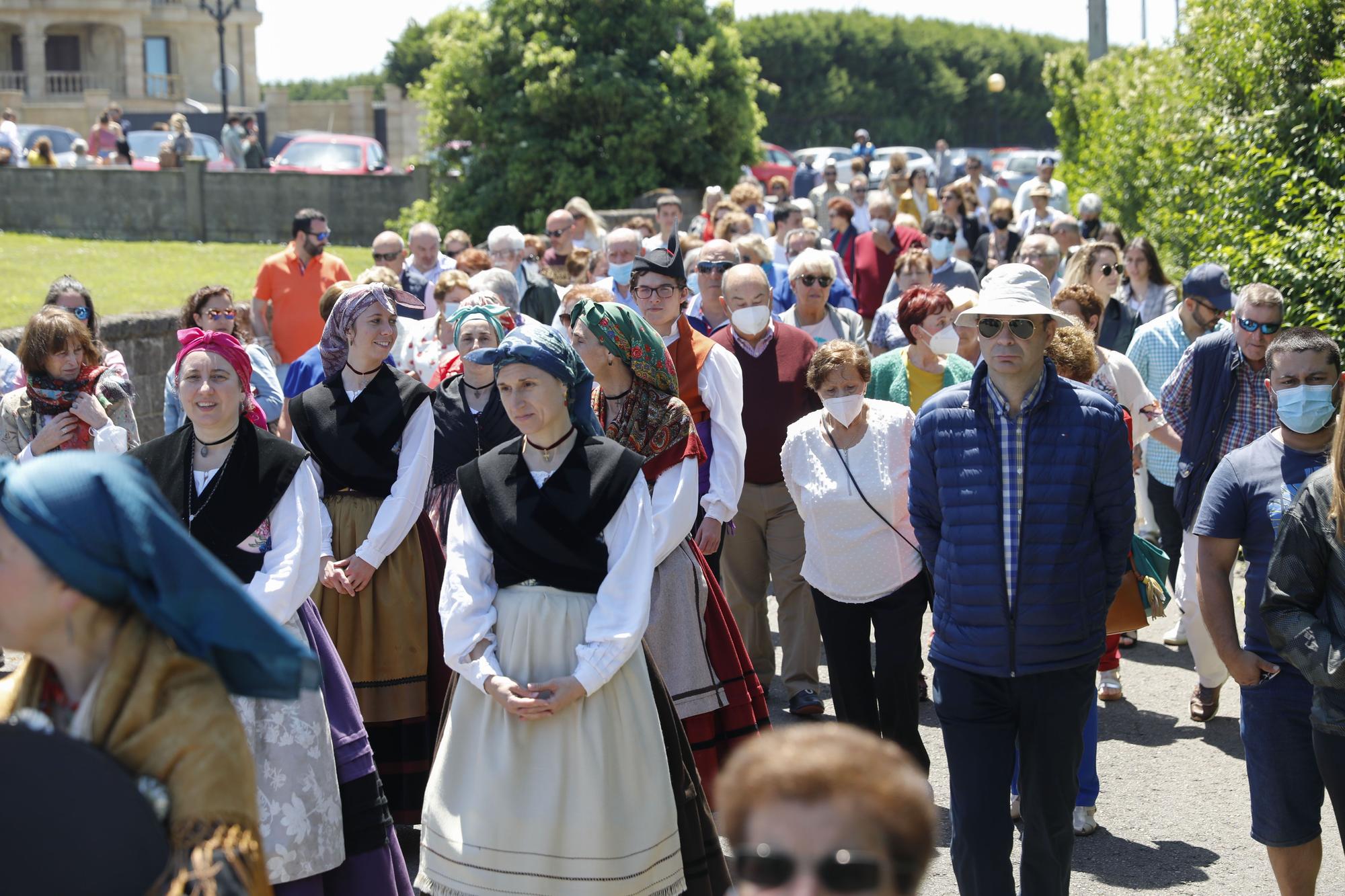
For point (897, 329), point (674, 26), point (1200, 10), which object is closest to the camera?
point (897, 329)

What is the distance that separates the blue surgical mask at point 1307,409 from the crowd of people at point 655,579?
15 millimetres

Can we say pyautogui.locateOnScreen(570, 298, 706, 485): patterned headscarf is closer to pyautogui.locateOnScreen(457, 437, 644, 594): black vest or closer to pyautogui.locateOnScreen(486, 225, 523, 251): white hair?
pyautogui.locateOnScreen(457, 437, 644, 594): black vest

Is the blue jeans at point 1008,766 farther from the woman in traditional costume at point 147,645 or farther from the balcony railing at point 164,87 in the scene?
the balcony railing at point 164,87

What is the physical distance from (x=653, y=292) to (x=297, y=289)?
18.1ft

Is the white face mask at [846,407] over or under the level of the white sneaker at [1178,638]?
over

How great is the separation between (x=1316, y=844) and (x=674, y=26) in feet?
58.1

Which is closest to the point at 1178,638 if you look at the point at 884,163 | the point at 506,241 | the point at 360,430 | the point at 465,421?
the point at 465,421

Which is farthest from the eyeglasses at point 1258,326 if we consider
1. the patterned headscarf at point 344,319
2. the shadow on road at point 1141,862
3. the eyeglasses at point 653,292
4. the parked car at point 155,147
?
the parked car at point 155,147

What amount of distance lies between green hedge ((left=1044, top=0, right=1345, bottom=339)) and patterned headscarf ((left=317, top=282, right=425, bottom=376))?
18.4 ft

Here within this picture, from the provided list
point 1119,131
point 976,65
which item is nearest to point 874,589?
point 1119,131

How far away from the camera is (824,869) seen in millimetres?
1988

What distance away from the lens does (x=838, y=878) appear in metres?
1.99

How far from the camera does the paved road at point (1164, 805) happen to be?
5.70 m

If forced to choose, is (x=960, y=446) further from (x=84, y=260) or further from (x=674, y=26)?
(x=84, y=260)
